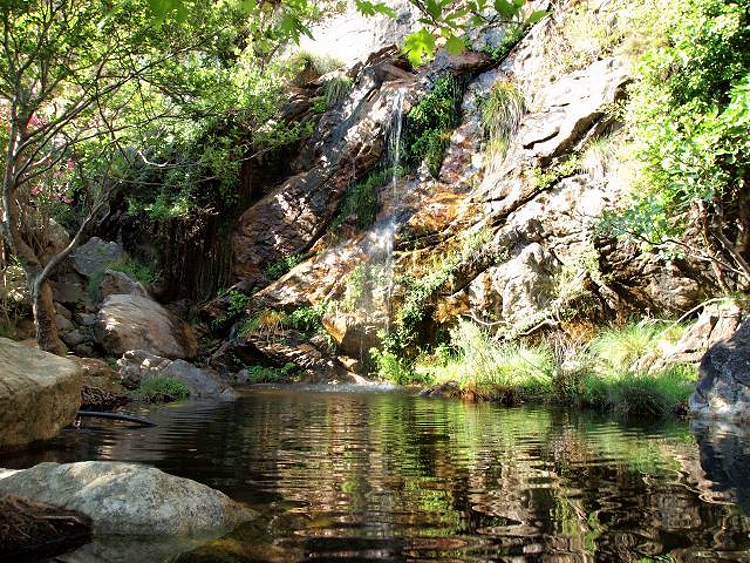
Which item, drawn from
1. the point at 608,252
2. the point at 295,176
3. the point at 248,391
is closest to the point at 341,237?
the point at 295,176

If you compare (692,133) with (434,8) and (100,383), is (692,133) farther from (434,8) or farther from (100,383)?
(100,383)

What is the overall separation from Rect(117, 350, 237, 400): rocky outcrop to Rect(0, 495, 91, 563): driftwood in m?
7.67

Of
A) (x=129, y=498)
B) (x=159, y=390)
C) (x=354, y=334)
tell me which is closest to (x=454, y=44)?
(x=129, y=498)

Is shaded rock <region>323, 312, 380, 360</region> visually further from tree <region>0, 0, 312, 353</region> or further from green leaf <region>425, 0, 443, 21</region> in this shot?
green leaf <region>425, 0, 443, 21</region>

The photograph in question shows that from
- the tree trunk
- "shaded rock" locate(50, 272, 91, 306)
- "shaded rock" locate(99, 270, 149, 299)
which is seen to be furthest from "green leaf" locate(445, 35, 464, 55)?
"shaded rock" locate(50, 272, 91, 306)

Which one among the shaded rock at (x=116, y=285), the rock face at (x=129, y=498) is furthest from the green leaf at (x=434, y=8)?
the shaded rock at (x=116, y=285)

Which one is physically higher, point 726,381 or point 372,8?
point 372,8

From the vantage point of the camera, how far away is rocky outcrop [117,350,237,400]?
10.4 meters

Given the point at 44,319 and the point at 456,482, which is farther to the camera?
the point at 44,319

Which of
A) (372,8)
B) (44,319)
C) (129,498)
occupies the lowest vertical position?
(129,498)

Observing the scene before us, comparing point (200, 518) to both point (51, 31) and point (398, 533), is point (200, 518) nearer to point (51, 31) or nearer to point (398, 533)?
point (398, 533)

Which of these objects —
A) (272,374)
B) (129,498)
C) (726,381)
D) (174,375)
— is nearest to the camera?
(129,498)

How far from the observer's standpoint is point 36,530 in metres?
2.54

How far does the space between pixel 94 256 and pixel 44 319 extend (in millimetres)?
9516
